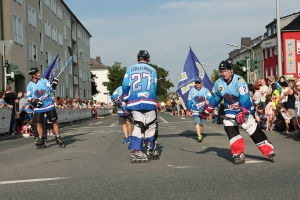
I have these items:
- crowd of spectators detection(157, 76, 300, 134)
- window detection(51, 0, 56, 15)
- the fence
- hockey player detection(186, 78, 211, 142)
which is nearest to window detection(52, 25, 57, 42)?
window detection(51, 0, 56, 15)

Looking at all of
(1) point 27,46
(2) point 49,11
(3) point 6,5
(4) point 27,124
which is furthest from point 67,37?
(4) point 27,124

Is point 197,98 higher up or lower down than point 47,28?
lower down

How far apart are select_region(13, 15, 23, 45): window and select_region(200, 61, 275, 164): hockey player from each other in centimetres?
3090

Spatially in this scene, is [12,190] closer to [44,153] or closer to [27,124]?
[44,153]

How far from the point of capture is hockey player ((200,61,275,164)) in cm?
834

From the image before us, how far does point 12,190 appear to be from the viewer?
618 centimetres

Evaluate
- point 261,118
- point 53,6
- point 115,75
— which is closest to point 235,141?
point 261,118

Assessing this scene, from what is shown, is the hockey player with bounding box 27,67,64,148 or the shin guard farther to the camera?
the hockey player with bounding box 27,67,64,148

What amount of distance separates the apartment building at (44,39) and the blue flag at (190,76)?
693 inches

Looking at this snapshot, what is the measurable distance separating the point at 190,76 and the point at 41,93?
463 centimetres

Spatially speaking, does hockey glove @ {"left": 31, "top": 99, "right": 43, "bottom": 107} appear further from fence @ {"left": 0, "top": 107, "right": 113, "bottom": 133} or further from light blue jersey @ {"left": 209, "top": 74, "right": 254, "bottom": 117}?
fence @ {"left": 0, "top": 107, "right": 113, "bottom": 133}

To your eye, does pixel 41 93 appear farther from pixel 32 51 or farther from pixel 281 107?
pixel 32 51

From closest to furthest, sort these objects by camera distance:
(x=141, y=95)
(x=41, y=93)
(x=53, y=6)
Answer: (x=141, y=95) → (x=41, y=93) → (x=53, y=6)

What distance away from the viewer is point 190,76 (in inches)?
575
